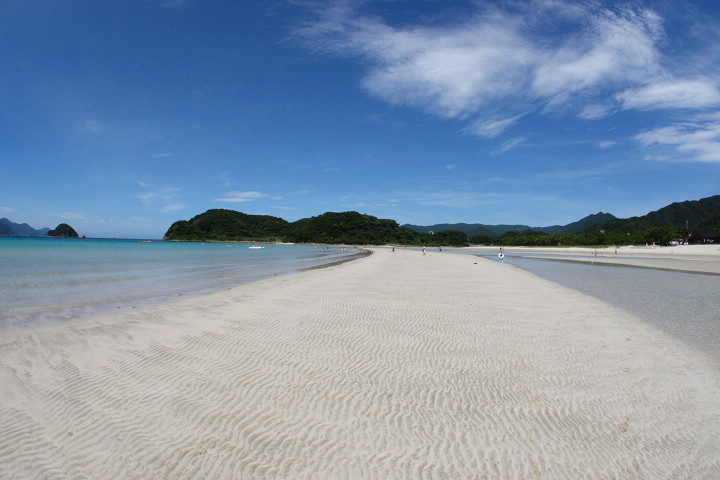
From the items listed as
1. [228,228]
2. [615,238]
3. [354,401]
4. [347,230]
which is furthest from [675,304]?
[228,228]

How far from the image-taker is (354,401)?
14.6 ft

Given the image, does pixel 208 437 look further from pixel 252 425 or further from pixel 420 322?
pixel 420 322

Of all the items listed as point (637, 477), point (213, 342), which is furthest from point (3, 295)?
point (637, 477)

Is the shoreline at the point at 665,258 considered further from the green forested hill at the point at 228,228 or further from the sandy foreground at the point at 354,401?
the green forested hill at the point at 228,228

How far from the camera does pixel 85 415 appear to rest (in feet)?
13.3

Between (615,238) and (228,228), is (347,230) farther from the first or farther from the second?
(615,238)

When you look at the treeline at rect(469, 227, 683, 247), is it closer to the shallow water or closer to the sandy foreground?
the shallow water

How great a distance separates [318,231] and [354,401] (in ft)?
555

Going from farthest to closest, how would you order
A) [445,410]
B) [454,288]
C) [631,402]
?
[454,288]
[631,402]
[445,410]

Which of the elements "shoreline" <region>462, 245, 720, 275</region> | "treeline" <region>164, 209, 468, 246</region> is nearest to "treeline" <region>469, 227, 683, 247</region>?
"shoreline" <region>462, 245, 720, 275</region>

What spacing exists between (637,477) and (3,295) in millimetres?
19105

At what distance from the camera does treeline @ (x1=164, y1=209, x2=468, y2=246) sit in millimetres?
163000

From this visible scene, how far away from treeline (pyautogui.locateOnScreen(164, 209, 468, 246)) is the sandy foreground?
479 feet

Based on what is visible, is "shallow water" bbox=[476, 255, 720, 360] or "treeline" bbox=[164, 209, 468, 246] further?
"treeline" bbox=[164, 209, 468, 246]
